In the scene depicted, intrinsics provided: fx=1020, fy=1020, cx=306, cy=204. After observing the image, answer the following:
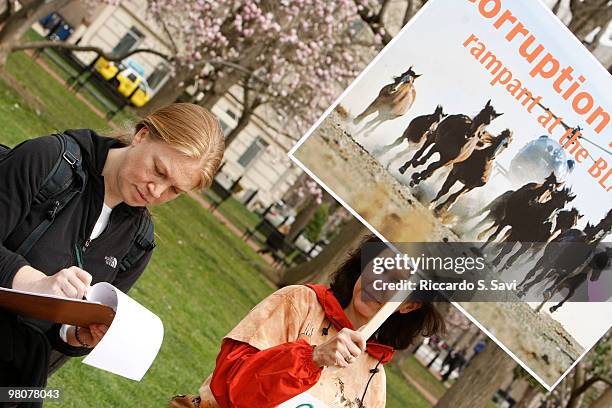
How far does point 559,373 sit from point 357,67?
23.1 meters

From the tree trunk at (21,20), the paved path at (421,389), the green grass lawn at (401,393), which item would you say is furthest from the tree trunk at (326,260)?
the tree trunk at (21,20)

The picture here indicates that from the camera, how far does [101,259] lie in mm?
3805

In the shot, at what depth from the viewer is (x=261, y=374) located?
386cm

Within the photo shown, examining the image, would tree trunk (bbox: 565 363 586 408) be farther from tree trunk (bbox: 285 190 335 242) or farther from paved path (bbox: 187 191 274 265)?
tree trunk (bbox: 285 190 335 242)

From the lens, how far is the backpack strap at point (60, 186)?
3487mm

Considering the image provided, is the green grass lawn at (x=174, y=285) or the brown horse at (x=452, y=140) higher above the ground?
the brown horse at (x=452, y=140)

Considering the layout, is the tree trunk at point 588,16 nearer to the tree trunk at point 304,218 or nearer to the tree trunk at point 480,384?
the tree trunk at point 480,384

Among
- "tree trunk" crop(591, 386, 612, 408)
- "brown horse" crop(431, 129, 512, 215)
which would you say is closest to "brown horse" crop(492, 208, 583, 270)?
"brown horse" crop(431, 129, 512, 215)

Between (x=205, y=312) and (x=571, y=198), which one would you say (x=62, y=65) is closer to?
(x=205, y=312)

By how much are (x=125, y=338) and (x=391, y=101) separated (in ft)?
5.27

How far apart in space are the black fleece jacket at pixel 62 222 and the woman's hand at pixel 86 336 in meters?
0.06

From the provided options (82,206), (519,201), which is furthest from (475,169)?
(82,206)

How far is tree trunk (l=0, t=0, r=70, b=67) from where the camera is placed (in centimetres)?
1820

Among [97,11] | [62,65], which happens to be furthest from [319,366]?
[97,11]
